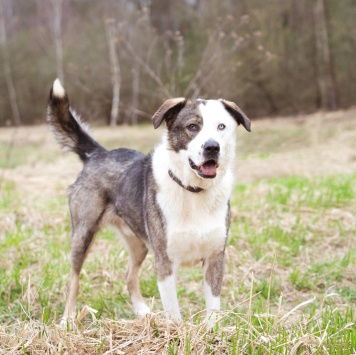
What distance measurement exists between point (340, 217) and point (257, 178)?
3.72 metres

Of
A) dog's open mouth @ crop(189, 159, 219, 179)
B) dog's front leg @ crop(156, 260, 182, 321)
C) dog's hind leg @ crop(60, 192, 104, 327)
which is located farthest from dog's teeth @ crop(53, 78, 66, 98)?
dog's front leg @ crop(156, 260, 182, 321)

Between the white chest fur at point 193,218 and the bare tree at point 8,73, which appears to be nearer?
the white chest fur at point 193,218

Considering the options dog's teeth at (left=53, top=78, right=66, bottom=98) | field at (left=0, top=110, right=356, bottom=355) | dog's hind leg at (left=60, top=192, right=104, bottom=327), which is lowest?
field at (left=0, top=110, right=356, bottom=355)

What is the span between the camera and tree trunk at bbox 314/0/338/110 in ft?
77.7

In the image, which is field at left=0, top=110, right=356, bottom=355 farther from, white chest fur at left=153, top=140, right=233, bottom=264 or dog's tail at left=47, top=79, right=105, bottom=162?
dog's tail at left=47, top=79, right=105, bottom=162

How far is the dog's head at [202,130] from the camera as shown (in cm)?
321

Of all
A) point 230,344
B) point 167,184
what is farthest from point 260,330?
point 167,184

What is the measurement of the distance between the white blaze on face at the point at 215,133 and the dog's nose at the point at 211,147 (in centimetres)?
2

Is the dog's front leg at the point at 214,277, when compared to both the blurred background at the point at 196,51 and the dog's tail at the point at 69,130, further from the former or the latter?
the blurred background at the point at 196,51

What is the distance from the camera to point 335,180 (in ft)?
27.3

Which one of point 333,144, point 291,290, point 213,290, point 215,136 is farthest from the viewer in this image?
point 333,144

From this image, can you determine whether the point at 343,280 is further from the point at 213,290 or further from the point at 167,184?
the point at 167,184

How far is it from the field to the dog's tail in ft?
3.50

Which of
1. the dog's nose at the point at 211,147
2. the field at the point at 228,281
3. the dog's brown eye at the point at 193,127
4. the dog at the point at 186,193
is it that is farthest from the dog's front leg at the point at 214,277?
the dog's brown eye at the point at 193,127
